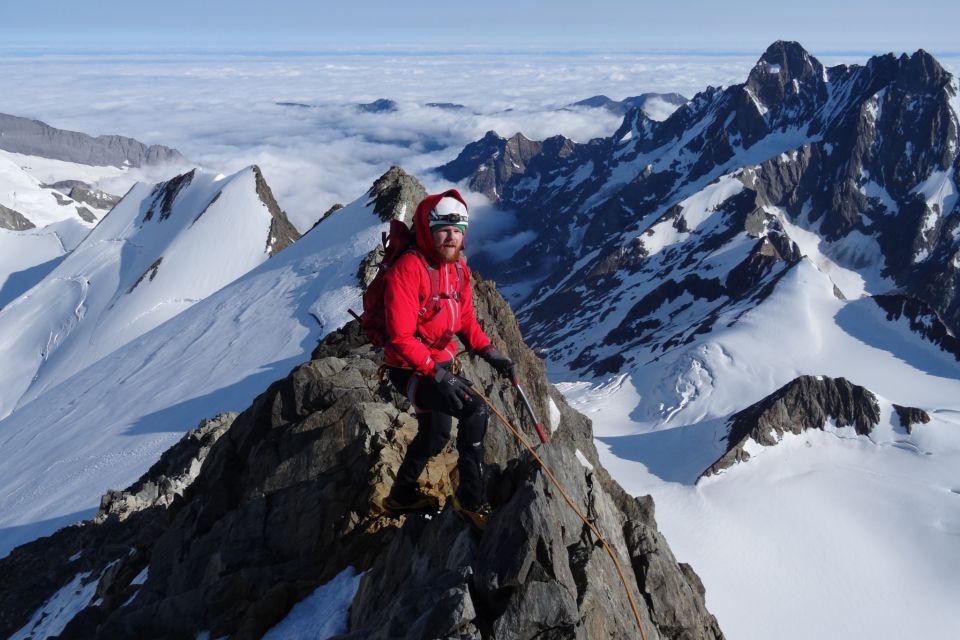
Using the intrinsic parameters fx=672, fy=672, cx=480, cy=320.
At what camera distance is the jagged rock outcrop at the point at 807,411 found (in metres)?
84.6

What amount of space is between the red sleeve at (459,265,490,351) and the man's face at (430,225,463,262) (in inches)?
34.2

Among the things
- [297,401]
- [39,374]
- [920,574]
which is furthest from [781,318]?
[297,401]

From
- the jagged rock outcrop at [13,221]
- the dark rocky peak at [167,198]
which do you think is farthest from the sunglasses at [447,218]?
the jagged rock outcrop at [13,221]

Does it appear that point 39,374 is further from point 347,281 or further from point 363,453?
point 363,453

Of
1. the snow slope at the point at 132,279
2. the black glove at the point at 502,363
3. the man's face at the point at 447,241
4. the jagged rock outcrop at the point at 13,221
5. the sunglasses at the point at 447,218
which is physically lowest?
the jagged rock outcrop at the point at 13,221

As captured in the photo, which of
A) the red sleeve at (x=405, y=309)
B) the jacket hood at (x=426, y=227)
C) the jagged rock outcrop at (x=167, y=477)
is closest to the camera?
the red sleeve at (x=405, y=309)

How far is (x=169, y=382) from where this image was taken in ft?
109

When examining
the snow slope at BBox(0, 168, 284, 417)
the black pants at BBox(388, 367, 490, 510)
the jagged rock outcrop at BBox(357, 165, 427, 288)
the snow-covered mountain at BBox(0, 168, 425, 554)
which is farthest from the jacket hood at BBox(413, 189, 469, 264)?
the snow slope at BBox(0, 168, 284, 417)

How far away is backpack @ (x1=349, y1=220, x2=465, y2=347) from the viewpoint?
30.2ft

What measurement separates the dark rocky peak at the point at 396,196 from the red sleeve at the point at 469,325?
2815cm

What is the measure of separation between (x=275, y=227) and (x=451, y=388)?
202 feet

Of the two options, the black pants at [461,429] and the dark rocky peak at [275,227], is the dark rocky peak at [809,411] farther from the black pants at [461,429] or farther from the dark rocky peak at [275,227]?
the black pants at [461,429]

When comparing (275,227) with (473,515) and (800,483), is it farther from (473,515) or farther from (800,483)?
(800,483)

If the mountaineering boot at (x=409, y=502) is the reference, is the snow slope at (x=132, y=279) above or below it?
below
